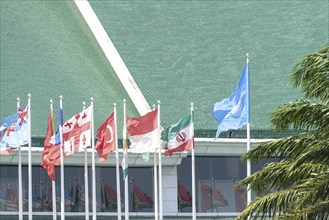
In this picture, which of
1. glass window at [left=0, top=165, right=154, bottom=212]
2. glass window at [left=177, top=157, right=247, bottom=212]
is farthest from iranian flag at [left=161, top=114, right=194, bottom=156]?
glass window at [left=0, top=165, right=154, bottom=212]

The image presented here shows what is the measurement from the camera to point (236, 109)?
38469 millimetres

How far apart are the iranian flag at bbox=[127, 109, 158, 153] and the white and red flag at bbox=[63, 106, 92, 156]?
128cm

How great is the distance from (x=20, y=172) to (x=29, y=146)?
0.86 m

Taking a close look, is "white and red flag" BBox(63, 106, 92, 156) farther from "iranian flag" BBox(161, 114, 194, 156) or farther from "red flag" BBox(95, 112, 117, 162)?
"iranian flag" BBox(161, 114, 194, 156)

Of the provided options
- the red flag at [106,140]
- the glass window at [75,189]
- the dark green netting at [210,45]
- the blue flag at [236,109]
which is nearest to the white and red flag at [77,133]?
the red flag at [106,140]

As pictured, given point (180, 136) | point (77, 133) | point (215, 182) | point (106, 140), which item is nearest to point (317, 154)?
point (180, 136)

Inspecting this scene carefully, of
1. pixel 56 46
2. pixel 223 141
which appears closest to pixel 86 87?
pixel 56 46

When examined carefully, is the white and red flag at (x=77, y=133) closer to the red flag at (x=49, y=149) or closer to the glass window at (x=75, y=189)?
the red flag at (x=49, y=149)

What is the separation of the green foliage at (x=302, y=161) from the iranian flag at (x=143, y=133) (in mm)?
12655

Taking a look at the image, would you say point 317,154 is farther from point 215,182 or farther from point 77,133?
point 215,182

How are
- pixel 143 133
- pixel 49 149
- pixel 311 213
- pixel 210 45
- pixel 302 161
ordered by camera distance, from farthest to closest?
1. pixel 210 45
2. pixel 49 149
3. pixel 143 133
4. pixel 302 161
5. pixel 311 213

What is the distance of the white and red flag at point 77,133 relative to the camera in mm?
41156

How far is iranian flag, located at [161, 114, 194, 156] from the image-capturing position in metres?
41.0

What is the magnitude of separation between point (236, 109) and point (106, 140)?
464cm
